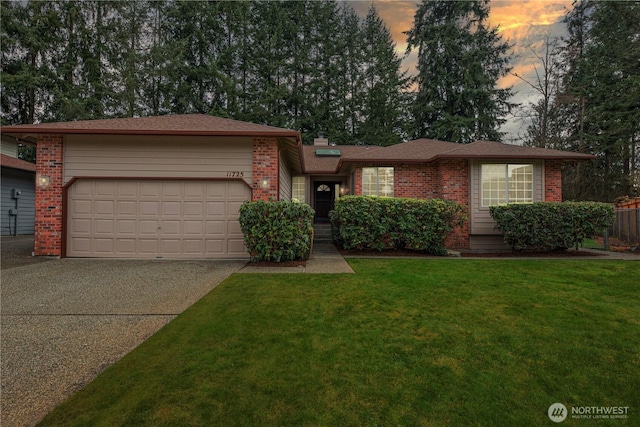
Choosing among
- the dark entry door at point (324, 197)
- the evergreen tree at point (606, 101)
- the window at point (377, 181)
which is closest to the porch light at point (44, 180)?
the window at point (377, 181)

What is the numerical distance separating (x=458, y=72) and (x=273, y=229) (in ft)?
78.4

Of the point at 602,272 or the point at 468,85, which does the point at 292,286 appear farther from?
the point at 468,85

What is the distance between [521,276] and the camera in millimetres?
5516

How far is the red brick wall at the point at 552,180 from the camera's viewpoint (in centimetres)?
962

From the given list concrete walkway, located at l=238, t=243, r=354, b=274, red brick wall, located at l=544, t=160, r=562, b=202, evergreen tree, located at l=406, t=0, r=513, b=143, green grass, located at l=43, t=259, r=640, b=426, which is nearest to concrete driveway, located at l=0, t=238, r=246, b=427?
green grass, located at l=43, t=259, r=640, b=426

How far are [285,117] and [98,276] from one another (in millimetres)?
18702

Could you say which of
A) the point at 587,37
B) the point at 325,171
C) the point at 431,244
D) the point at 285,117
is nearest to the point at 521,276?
the point at 431,244

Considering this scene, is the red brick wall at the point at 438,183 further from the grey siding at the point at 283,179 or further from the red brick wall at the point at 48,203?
the red brick wall at the point at 48,203

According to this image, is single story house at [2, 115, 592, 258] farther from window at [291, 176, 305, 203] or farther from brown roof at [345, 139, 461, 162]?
window at [291, 176, 305, 203]

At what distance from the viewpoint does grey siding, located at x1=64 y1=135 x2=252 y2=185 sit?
24.4 ft

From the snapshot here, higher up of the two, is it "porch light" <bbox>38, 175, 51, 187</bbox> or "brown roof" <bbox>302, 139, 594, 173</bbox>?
"brown roof" <bbox>302, 139, 594, 173</bbox>

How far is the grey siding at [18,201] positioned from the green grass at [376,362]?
14.6m
